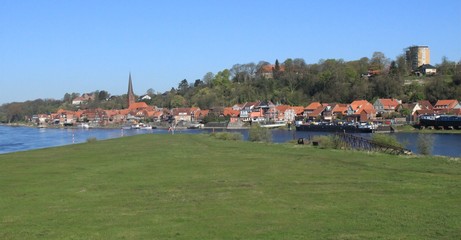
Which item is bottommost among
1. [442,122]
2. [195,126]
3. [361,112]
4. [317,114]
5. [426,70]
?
[195,126]

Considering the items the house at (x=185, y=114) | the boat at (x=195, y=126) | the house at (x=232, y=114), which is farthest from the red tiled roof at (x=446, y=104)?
the house at (x=185, y=114)

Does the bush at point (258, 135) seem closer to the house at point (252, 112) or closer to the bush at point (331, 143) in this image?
the bush at point (331, 143)

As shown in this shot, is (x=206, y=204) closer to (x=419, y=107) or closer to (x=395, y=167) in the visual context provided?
(x=395, y=167)

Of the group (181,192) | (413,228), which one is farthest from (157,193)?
(413,228)

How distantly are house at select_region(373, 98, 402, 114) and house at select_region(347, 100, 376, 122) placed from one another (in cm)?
192

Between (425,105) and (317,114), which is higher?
(425,105)

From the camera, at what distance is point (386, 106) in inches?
4968

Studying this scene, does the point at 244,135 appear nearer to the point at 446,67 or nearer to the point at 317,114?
the point at 317,114

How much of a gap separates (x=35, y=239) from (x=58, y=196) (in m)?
5.85

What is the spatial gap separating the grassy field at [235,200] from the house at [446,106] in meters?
96.9

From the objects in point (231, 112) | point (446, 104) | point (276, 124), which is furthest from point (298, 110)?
point (446, 104)

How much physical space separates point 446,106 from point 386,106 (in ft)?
44.8

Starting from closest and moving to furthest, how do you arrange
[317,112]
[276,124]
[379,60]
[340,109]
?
[276,124], [340,109], [317,112], [379,60]

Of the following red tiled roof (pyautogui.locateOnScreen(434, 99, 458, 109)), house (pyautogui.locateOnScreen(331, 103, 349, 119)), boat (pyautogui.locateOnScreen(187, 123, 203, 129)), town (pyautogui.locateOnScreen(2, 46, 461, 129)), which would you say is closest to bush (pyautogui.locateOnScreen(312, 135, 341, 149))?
town (pyautogui.locateOnScreen(2, 46, 461, 129))
